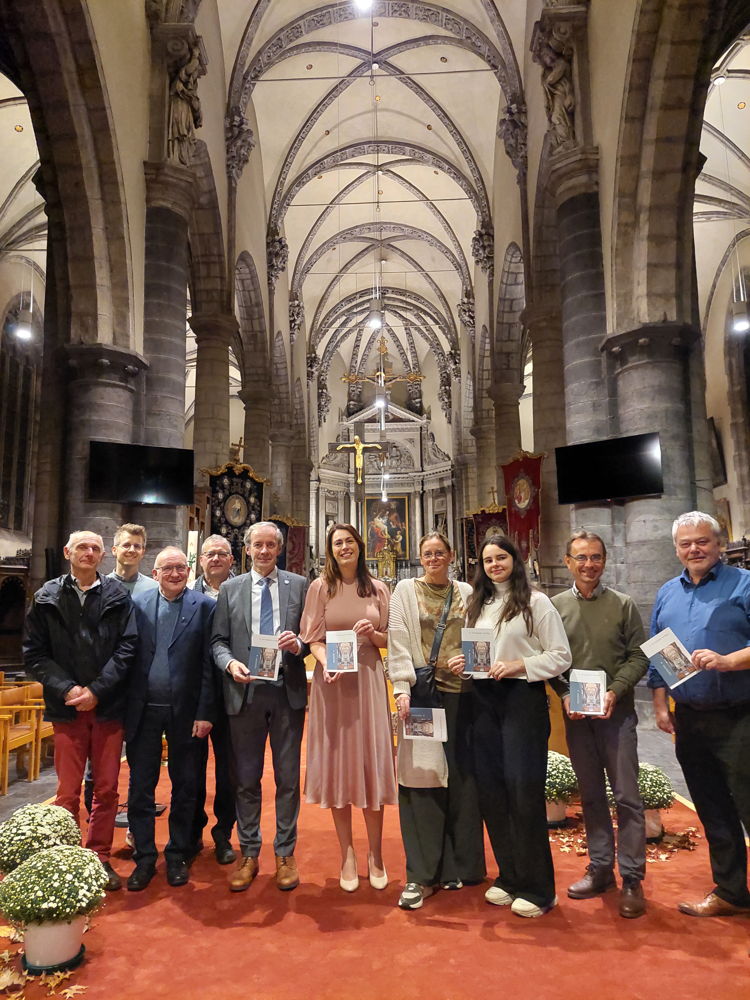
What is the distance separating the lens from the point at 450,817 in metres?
3.39

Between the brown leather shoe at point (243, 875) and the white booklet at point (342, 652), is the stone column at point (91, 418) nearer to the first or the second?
the brown leather shoe at point (243, 875)

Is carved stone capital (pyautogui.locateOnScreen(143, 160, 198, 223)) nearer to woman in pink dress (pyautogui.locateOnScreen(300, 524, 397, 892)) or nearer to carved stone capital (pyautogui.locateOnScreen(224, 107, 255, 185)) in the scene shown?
carved stone capital (pyautogui.locateOnScreen(224, 107, 255, 185))

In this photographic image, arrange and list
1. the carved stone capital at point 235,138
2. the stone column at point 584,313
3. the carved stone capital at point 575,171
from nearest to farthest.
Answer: the stone column at point 584,313 < the carved stone capital at point 575,171 < the carved stone capital at point 235,138

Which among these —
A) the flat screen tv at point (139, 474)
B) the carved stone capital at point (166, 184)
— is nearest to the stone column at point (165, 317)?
the carved stone capital at point (166, 184)

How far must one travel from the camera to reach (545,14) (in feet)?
30.8

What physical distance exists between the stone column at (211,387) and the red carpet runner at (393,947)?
1011 centimetres

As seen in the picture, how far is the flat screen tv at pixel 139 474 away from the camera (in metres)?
7.69

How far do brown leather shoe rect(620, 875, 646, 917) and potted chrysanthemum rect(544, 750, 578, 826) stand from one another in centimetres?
95

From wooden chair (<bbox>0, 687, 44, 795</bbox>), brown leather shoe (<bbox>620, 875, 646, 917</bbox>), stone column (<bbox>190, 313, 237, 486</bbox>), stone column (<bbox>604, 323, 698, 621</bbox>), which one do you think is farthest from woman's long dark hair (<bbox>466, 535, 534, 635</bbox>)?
stone column (<bbox>190, 313, 237, 486</bbox>)

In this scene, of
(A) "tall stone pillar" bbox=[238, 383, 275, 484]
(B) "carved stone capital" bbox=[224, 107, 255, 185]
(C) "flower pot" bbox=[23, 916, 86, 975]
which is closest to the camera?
(C) "flower pot" bbox=[23, 916, 86, 975]

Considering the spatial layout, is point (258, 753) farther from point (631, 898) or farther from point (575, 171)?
point (575, 171)

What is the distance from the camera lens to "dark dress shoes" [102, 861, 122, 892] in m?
3.42

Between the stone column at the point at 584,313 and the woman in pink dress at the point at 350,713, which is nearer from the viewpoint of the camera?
the woman in pink dress at the point at 350,713

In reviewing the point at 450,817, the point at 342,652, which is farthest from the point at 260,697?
A: the point at 450,817
